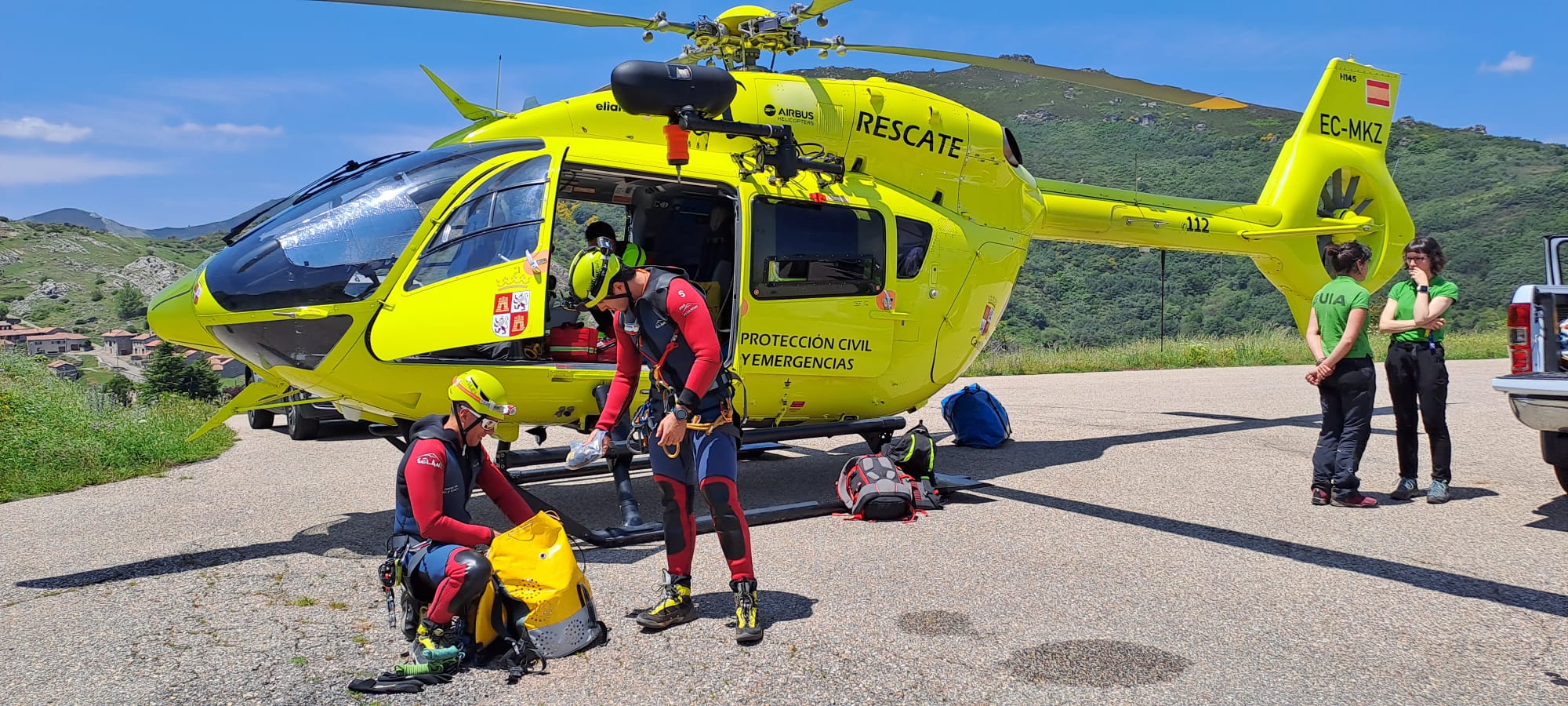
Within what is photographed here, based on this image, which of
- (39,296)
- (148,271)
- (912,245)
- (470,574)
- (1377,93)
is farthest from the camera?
(148,271)

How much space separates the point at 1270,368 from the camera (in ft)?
60.7

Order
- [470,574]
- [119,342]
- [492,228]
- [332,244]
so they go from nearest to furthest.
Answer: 1. [470,574]
2. [332,244]
3. [492,228]
4. [119,342]

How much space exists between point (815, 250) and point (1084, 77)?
262 cm

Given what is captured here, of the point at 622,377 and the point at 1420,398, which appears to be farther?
the point at 1420,398

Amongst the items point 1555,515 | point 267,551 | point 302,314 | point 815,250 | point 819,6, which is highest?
point 819,6

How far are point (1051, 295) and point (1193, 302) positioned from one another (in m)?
6.34

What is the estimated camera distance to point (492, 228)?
5.87 meters

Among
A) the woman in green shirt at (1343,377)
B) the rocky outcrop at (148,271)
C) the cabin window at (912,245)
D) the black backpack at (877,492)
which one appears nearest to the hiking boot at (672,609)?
the black backpack at (877,492)

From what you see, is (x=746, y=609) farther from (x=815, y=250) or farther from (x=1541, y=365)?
(x=1541, y=365)

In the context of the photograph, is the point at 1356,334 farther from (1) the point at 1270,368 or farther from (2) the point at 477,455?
(1) the point at 1270,368

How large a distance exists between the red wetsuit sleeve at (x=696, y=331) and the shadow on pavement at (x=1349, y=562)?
123 inches

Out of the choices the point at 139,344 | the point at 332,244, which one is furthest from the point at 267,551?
the point at 139,344

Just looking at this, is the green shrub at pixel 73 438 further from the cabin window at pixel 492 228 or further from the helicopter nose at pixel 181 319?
the cabin window at pixel 492 228

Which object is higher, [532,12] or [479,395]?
[532,12]
